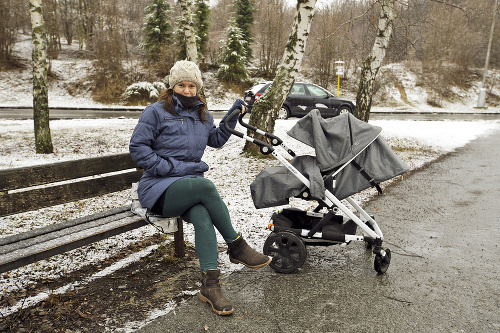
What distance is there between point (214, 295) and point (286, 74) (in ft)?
19.1

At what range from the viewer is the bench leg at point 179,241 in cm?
379

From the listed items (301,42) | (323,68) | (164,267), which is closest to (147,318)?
(164,267)

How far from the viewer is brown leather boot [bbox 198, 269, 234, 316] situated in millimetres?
2965

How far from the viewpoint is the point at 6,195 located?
324cm

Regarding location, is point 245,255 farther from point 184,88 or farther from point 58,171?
point 58,171

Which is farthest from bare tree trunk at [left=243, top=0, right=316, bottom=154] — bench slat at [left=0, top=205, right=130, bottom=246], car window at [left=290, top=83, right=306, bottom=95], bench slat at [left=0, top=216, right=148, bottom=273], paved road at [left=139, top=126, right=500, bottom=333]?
car window at [left=290, top=83, right=306, bottom=95]

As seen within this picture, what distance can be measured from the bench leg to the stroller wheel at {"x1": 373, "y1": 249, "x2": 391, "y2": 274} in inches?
71.8

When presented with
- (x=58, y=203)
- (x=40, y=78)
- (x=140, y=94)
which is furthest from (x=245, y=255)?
(x=140, y=94)

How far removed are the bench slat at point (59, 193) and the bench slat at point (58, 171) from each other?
0.07 m

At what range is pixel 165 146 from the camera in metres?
3.43

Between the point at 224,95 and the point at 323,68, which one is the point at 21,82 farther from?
the point at 323,68

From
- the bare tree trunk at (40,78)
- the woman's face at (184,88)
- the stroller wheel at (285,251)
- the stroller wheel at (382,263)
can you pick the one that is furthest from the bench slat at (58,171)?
the bare tree trunk at (40,78)

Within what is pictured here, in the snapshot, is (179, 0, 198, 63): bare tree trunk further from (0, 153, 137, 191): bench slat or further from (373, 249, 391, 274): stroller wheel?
(373, 249, 391, 274): stroller wheel

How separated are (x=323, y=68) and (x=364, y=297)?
1110 inches
